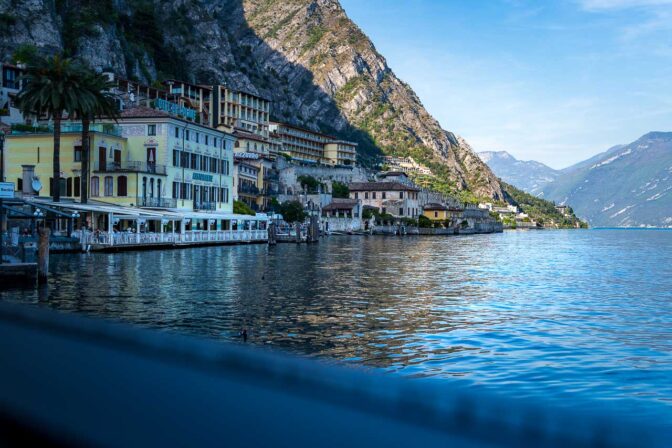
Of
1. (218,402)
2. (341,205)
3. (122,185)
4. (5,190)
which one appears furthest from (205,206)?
(218,402)

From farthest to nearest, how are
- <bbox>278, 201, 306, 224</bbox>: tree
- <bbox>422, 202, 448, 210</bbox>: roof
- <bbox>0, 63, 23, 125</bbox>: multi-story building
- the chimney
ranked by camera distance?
1. <bbox>422, 202, 448, 210</bbox>: roof
2. <bbox>278, 201, 306, 224</bbox>: tree
3. <bbox>0, 63, 23, 125</bbox>: multi-story building
4. the chimney

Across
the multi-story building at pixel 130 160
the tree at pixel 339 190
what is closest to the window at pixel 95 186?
the multi-story building at pixel 130 160

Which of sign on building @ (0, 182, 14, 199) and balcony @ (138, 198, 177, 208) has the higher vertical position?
balcony @ (138, 198, 177, 208)

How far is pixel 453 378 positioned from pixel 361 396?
13.3m

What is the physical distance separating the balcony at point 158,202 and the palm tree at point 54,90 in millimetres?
10625

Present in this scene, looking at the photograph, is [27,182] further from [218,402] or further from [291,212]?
[291,212]

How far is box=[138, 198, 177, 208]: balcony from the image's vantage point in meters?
62.9

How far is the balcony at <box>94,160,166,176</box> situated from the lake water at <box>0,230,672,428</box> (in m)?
19.7

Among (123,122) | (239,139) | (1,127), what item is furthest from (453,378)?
(239,139)

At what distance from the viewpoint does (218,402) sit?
2.65 meters

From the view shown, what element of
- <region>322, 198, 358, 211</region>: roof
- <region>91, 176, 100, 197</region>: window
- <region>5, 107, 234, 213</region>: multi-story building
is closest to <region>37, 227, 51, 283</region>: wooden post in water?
<region>5, 107, 234, 213</region>: multi-story building

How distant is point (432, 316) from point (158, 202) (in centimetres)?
4550

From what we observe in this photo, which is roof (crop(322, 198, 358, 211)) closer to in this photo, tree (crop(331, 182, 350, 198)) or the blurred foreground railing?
tree (crop(331, 182, 350, 198))

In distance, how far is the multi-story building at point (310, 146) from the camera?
157 m
